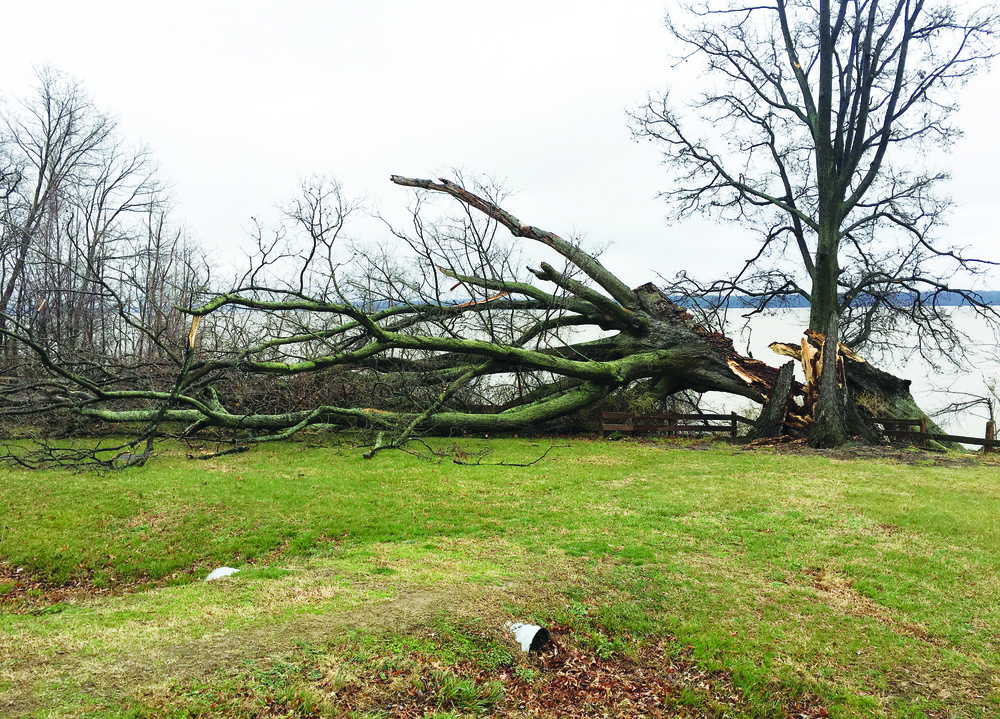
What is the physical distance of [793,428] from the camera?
14.8m

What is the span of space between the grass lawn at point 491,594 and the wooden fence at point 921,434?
3812 millimetres

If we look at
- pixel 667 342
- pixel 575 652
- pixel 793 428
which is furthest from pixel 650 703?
pixel 667 342

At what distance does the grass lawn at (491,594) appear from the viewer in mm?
4082

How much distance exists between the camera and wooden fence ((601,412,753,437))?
1550 cm

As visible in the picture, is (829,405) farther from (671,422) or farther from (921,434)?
(671,422)

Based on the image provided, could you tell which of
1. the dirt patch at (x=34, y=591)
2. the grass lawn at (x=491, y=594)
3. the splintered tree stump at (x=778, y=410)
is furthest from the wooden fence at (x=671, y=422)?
the dirt patch at (x=34, y=591)

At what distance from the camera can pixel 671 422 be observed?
626 inches

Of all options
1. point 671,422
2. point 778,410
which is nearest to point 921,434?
point 778,410

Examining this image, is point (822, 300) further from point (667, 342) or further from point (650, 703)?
point (650, 703)

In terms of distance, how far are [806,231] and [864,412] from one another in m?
6.55

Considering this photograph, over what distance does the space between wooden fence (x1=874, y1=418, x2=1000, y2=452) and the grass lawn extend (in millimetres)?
3812

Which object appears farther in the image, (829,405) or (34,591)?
(829,405)

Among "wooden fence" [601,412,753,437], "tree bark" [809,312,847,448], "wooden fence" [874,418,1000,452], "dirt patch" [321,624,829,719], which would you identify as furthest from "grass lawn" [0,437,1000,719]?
"wooden fence" [601,412,753,437]

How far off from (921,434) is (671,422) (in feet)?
16.7
